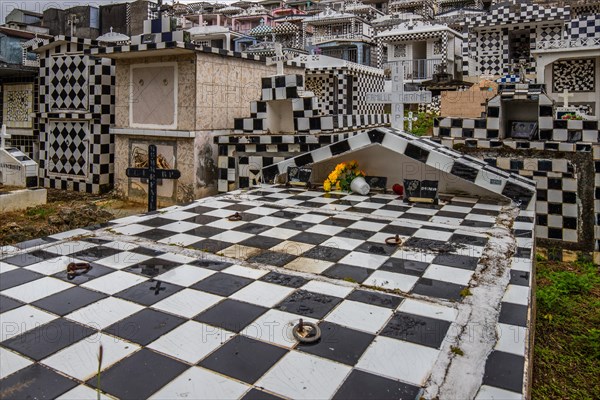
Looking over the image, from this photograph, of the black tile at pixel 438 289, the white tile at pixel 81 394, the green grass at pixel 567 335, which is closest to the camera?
the white tile at pixel 81 394

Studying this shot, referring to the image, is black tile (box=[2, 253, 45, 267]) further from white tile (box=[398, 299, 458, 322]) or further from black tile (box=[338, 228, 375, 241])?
white tile (box=[398, 299, 458, 322])

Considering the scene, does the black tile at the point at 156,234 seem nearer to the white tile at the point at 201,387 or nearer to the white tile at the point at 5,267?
the white tile at the point at 5,267

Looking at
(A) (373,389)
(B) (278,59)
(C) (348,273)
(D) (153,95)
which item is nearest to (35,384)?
(A) (373,389)

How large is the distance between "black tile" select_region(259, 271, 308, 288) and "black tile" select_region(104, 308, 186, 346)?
0.75m

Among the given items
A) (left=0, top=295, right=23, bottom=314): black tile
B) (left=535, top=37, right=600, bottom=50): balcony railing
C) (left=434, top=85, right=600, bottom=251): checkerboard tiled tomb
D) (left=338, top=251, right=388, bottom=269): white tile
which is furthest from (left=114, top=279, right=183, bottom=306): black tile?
(left=535, top=37, right=600, bottom=50): balcony railing

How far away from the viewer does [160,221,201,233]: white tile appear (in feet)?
14.4

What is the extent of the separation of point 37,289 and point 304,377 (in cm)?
193

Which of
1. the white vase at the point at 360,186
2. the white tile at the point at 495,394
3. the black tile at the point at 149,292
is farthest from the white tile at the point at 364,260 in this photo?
the white vase at the point at 360,186

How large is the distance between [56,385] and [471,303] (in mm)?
2213

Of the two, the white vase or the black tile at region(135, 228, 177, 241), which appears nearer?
the black tile at region(135, 228, 177, 241)

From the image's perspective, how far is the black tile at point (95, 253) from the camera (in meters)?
3.54

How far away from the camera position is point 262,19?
48.3m

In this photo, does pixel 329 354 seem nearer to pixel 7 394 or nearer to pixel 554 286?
pixel 7 394

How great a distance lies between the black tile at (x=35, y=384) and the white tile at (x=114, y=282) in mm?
887
